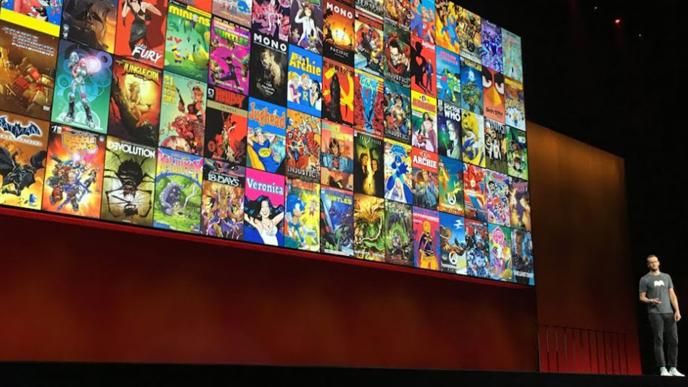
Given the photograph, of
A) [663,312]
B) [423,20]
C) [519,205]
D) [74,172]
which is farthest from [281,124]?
[663,312]

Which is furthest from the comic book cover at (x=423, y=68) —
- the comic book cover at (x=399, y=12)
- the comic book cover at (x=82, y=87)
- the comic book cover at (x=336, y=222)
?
the comic book cover at (x=82, y=87)

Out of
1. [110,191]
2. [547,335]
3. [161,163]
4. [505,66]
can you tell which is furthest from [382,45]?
[547,335]

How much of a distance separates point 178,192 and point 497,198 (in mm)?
4352

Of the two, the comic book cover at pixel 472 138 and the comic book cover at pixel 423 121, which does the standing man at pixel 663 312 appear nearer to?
the comic book cover at pixel 472 138

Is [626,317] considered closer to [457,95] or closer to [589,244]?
[589,244]

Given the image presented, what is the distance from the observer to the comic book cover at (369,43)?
8302 mm

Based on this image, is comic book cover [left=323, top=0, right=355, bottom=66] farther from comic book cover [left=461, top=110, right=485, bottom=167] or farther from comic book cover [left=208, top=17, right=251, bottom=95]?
comic book cover [left=461, top=110, right=485, bottom=167]

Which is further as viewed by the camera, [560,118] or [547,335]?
[560,118]

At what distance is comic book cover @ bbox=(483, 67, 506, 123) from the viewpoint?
9.63 meters

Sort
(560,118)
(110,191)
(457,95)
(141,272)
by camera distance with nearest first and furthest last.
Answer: (110,191) < (141,272) < (457,95) < (560,118)

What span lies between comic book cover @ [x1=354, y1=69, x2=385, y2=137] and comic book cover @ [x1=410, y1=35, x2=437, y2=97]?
→ 0.58 metres

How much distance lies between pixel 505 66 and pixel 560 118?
6.09 ft

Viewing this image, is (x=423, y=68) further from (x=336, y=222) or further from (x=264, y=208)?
(x=264, y=208)

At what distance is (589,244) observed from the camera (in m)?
12.0
